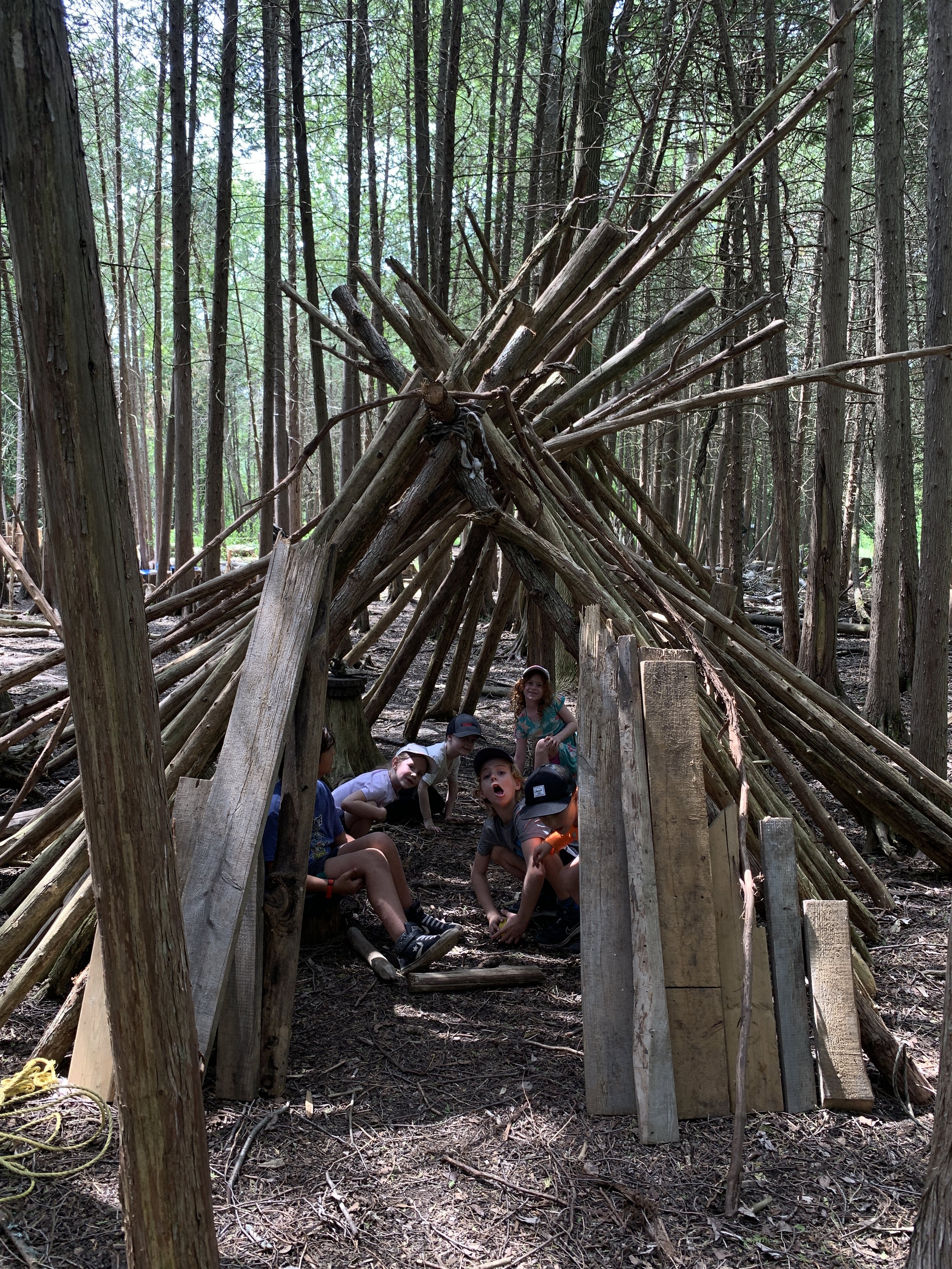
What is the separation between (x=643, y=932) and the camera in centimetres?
284

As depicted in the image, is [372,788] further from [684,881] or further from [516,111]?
[516,111]

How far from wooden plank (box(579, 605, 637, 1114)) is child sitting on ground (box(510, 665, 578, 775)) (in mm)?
1795

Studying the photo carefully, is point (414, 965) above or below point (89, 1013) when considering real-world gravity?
below

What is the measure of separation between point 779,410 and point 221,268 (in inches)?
243

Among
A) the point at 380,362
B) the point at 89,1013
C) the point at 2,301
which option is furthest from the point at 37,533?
the point at 89,1013

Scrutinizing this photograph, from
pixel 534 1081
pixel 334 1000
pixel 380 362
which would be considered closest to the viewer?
pixel 534 1081

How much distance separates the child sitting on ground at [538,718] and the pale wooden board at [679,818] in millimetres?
1912

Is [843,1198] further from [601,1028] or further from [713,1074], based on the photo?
[601,1028]

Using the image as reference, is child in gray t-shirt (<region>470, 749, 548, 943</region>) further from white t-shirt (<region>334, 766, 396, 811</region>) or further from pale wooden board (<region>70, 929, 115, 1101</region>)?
pale wooden board (<region>70, 929, 115, 1101</region>)

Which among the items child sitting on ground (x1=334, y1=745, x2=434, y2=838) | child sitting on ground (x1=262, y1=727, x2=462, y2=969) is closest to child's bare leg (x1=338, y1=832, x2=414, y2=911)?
child sitting on ground (x1=262, y1=727, x2=462, y2=969)

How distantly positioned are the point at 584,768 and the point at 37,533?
14906mm

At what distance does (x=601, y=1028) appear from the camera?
9.25 feet

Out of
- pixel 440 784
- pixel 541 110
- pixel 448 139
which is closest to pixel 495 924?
pixel 440 784

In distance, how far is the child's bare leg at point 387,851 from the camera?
13.1 ft
